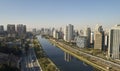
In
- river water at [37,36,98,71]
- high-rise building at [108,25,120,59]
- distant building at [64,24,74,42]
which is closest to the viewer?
river water at [37,36,98,71]

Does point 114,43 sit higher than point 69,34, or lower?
lower

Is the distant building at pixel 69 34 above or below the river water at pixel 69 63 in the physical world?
above

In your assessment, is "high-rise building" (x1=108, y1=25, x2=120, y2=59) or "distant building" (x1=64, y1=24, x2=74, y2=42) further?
"distant building" (x1=64, y1=24, x2=74, y2=42)

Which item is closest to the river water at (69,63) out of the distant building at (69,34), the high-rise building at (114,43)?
the high-rise building at (114,43)

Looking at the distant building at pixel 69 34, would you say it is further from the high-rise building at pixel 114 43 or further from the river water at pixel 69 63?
the high-rise building at pixel 114 43

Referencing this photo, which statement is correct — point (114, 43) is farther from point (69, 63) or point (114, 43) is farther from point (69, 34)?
point (69, 34)

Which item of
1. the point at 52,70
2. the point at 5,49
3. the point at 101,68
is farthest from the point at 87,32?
the point at 52,70

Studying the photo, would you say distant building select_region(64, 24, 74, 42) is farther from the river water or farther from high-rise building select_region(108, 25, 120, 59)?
high-rise building select_region(108, 25, 120, 59)

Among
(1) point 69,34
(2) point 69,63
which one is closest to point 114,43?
(2) point 69,63

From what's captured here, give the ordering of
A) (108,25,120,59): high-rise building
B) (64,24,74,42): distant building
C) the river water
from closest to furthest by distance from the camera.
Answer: the river water
(108,25,120,59): high-rise building
(64,24,74,42): distant building

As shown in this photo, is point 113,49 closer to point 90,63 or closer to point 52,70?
point 90,63

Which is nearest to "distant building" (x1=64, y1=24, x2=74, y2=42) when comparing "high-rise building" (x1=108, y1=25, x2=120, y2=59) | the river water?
the river water
